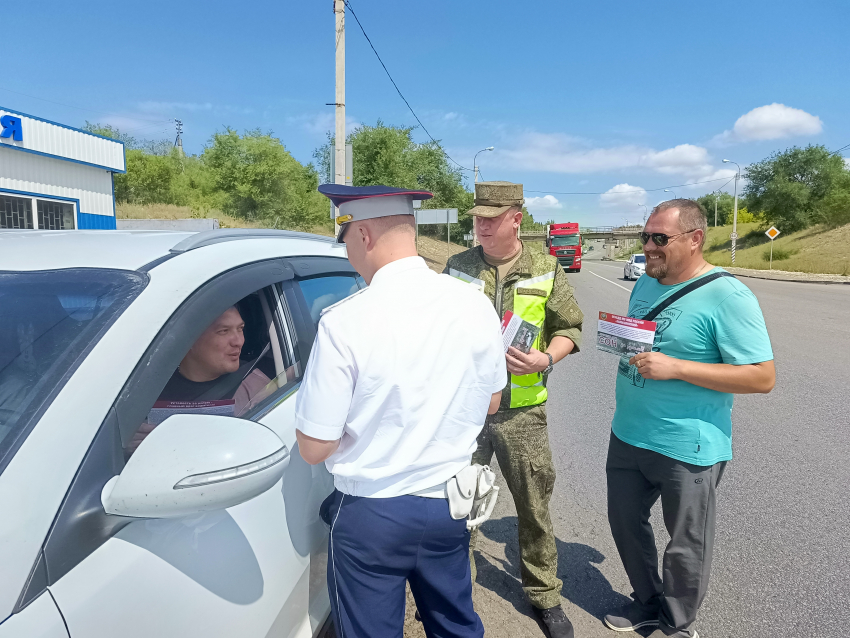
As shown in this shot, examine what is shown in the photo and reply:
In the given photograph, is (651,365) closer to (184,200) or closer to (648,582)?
(648,582)

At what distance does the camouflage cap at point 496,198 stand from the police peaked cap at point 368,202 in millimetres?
1121

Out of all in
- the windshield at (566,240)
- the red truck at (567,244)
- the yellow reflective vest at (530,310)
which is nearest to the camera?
the yellow reflective vest at (530,310)

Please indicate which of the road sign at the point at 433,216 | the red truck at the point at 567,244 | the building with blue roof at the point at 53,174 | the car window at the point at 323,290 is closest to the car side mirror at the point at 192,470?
the car window at the point at 323,290

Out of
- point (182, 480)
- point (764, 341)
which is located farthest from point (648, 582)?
point (182, 480)

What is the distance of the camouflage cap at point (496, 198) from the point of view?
8.83 ft

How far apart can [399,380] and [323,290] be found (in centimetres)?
120

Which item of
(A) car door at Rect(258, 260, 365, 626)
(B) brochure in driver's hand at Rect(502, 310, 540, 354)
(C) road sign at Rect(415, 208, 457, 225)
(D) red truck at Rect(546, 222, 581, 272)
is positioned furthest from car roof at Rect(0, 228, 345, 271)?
(D) red truck at Rect(546, 222, 581, 272)

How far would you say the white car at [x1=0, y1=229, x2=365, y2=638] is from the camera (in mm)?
1030

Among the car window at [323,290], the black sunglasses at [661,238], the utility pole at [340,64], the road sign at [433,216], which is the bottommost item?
the car window at [323,290]

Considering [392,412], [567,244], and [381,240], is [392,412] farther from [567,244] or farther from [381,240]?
[567,244]

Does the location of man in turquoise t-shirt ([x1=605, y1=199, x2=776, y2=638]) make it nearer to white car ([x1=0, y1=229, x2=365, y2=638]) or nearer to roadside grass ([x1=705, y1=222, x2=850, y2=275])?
white car ([x1=0, y1=229, x2=365, y2=638])

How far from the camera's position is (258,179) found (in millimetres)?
40938

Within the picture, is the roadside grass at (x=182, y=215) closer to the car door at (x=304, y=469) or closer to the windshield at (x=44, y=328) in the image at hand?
the car door at (x=304, y=469)

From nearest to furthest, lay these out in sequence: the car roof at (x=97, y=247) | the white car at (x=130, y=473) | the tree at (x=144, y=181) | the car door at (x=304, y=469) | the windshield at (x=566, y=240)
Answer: the white car at (x=130, y=473)
the car roof at (x=97, y=247)
the car door at (x=304, y=469)
the windshield at (x=566, y=240)
the tree at (x=144, y=181)
